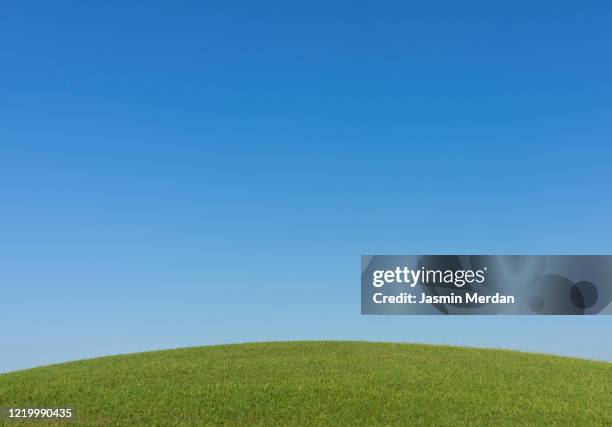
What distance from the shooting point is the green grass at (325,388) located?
20334 mm

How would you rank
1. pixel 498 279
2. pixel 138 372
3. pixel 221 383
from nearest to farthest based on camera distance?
pixel 221 383 → pixel 138 372 → pixel 498 279

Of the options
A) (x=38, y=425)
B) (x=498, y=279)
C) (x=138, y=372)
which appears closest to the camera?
(x=38, y=425)

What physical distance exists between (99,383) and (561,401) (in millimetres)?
16304

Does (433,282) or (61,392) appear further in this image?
(433,282)

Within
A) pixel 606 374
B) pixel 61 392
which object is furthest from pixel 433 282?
pixel 61 392

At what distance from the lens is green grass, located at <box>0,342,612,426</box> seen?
66.7 feet

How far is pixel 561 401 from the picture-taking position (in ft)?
74.0

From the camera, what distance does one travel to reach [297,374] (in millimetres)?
25031

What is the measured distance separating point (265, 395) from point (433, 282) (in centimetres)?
1129

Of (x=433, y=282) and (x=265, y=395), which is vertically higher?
(x=433, y=282)

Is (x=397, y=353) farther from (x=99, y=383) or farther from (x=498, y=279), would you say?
(x=99, y=383)

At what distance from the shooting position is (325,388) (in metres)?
22.9

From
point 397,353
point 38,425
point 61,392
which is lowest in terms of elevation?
point 38,425

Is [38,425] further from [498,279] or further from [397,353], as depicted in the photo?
[498,279]
